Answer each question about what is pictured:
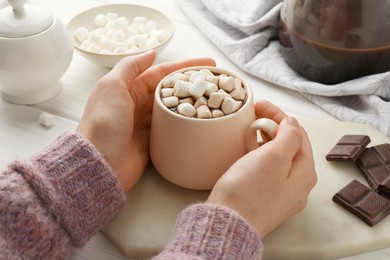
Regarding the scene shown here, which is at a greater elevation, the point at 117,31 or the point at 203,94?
the point at 203,94

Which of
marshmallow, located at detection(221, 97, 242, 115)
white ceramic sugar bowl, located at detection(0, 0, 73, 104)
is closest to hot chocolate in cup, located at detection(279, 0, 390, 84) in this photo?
marshmallow, located at detection(221, 97, 242, 115)

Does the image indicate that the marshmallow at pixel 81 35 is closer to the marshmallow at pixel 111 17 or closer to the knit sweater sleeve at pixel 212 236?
the marshmallow at pixel 111 17

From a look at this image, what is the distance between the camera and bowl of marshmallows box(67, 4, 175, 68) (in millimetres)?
866

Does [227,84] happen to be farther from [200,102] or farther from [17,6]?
[17,6]

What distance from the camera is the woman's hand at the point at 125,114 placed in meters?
0.62

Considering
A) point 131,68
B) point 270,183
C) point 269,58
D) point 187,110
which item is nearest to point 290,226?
point 270,183

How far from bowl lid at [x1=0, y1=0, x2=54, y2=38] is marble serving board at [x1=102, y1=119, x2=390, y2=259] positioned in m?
0.27

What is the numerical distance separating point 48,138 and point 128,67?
0.56ft

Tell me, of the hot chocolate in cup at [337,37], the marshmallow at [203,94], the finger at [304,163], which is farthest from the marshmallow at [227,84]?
the hot chocolate in cup at [337,37]

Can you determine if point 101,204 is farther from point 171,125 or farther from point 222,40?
point 222,40

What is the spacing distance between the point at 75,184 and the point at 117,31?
1.36 ft

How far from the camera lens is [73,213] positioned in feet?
1.80

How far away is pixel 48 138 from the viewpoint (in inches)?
29.9

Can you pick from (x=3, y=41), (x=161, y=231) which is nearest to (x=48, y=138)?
(x=3, y=41)
